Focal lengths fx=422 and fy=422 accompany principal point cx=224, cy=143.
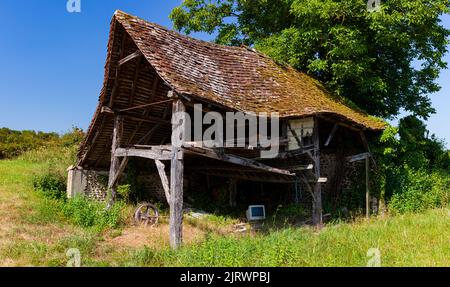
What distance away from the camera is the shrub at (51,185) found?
41.4 feet

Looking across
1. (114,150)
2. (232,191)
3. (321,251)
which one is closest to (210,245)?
(321,251)

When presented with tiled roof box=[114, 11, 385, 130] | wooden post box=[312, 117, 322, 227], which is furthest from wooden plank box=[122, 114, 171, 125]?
wooden post box=[312, 117, 322, 227]

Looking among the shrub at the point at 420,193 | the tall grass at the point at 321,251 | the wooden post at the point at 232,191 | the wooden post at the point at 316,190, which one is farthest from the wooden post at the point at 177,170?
the shrub at the point at 420,193

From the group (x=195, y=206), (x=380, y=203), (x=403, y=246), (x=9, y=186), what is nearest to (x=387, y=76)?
(x=380, y=203)

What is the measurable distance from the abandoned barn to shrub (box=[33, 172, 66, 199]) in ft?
1.29

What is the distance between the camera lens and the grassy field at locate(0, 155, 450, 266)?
22.2 ft

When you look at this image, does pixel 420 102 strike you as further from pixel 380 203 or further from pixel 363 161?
pixel 380 203

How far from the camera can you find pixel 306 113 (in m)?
10.6

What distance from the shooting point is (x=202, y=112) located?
10680mm

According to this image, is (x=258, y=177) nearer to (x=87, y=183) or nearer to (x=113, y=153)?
(x=113, y=153)

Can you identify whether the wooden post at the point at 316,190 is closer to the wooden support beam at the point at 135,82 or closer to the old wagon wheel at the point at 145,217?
the old wagon wheel at the point at 145,217

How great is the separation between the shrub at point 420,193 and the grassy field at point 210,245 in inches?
183

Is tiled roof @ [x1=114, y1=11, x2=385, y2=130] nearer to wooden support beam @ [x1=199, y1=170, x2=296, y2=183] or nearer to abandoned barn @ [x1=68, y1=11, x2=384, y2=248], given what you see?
abandoned barn @ [x1=68, y1=11, x2=384, y2=248]

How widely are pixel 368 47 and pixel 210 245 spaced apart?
1148cm
